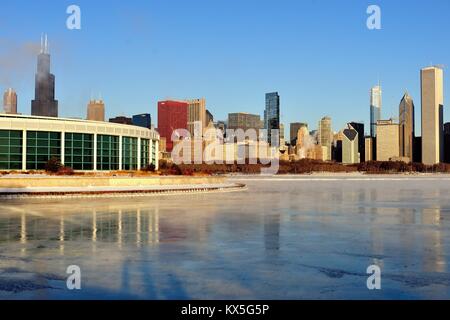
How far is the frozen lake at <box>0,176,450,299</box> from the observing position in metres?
9.08

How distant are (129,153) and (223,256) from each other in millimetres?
55568

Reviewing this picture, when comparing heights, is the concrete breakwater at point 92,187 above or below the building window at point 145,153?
below

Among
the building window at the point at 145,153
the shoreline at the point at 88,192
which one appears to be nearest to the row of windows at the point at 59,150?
the building window at the point at 145,153

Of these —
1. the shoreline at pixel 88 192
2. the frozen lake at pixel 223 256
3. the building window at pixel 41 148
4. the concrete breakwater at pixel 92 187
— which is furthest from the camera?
the building window at pixel 41 148

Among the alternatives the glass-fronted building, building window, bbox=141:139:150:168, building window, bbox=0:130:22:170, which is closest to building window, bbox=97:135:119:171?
the glass-fronted building

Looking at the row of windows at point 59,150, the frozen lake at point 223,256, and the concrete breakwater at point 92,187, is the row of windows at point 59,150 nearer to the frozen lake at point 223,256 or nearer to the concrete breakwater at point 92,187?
the concrete breakwater at point 92,187

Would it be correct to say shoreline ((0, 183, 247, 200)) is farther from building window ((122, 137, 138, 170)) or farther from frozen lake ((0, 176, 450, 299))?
building window ((122, 137, 138, 170))

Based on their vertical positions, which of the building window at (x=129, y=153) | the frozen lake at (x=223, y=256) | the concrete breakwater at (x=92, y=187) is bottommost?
the frozen lake at (x=223, y=256)

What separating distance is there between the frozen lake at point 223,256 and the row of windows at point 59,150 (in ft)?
116

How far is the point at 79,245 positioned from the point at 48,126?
45.2m

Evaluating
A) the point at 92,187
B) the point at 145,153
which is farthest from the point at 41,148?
the point at 92,187

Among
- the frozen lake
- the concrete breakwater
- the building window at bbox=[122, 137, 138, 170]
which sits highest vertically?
the building window at bbox=[122, 137, 138, 170]

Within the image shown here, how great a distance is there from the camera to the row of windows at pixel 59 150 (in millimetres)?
54719
